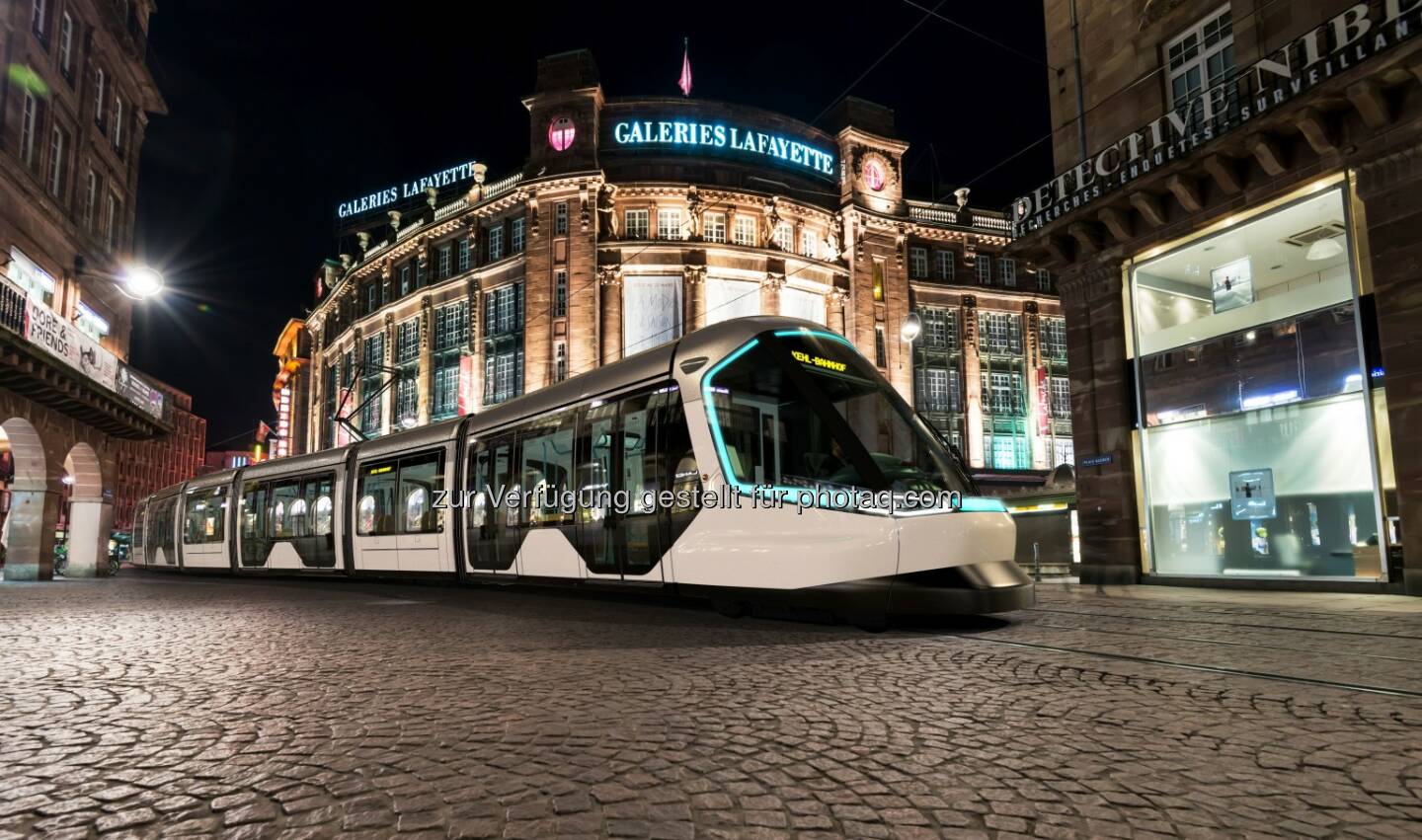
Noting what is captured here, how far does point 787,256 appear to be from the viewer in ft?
137

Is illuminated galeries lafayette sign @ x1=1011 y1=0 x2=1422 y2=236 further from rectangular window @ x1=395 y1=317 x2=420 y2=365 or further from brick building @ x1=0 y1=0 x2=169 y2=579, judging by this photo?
rectangular window @ x1=395 y1=317 x2=420 y2=365

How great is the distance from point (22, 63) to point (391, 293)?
28.8 m

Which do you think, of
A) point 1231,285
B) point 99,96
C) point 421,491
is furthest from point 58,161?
point 1231,285

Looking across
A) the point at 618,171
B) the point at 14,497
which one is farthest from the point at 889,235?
the point at 14,497

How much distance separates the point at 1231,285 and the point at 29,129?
2716cm

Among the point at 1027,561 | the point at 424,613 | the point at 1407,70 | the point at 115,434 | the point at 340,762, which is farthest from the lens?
the point at 115,434

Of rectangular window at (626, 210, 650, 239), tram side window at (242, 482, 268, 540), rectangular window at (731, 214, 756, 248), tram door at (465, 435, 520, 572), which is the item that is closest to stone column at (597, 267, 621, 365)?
rectangular window at (626, 210, 650, 239)

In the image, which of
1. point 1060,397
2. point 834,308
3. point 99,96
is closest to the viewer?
point 99,96

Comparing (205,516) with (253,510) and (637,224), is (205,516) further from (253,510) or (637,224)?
(637,224)

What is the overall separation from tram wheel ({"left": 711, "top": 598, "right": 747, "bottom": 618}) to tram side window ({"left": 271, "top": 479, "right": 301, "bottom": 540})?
12.6m

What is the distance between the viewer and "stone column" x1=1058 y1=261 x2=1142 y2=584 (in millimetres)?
15578

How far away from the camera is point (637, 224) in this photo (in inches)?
1619

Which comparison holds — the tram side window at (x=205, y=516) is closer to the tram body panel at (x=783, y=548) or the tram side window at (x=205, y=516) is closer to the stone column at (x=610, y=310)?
the tram body panel at (x=783, y=548)

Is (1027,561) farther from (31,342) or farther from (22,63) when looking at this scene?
(22,63)
